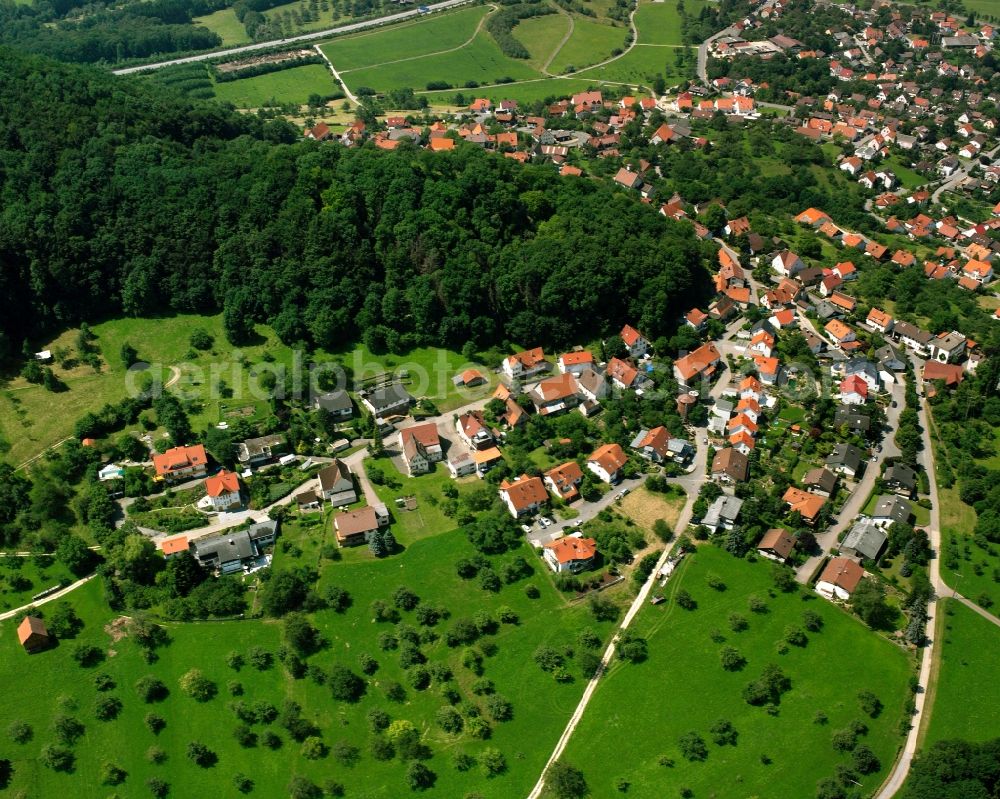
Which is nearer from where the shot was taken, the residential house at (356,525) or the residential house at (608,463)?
the residential house at (356,525)

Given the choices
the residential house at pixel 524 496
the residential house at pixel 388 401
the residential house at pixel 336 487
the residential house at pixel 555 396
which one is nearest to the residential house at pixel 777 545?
the residential house at pixel 524 496

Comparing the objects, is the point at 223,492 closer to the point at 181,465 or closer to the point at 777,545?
the point at 181,465

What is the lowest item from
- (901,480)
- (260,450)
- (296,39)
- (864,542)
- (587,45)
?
(864,542)

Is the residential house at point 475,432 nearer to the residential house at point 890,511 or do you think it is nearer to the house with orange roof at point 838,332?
the residential house at point 890,511

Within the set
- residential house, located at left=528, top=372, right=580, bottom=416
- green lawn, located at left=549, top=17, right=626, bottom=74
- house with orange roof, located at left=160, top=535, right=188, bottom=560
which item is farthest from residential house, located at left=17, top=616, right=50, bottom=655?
green lawn, located at left=549, top=17, right=626, bottom=74

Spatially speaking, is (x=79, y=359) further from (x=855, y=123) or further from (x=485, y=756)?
(x=855, y=123)

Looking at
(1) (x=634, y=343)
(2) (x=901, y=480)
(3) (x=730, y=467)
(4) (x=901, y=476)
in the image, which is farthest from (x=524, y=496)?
(4) (x=901, y=476)
